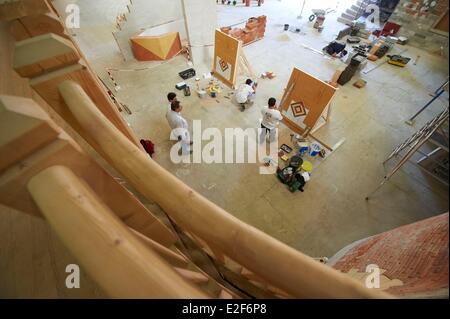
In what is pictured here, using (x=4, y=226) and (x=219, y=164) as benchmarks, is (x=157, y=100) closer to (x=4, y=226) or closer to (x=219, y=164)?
(x=219, y=164)

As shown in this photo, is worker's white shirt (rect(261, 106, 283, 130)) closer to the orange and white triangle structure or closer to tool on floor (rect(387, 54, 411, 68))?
the orange and white triangle structure

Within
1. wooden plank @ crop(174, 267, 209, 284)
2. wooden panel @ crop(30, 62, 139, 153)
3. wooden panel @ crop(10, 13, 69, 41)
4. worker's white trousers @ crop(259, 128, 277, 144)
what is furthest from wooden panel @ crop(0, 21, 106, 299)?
worker's white trousers @ crop(259, 128, 277, 144)

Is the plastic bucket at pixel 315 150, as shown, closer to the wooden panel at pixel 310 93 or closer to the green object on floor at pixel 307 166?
the green object on floor at pixel 307 166

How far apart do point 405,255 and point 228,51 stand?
20.2ft

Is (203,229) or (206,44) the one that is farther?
(206,44)

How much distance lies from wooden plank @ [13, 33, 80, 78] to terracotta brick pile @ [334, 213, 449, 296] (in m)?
2.32

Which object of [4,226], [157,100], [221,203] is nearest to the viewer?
[4,226]

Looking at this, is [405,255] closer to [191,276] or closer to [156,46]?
[191,276]

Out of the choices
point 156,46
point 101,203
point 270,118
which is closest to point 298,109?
point 270,118

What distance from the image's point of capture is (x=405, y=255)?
1925 millimetres
